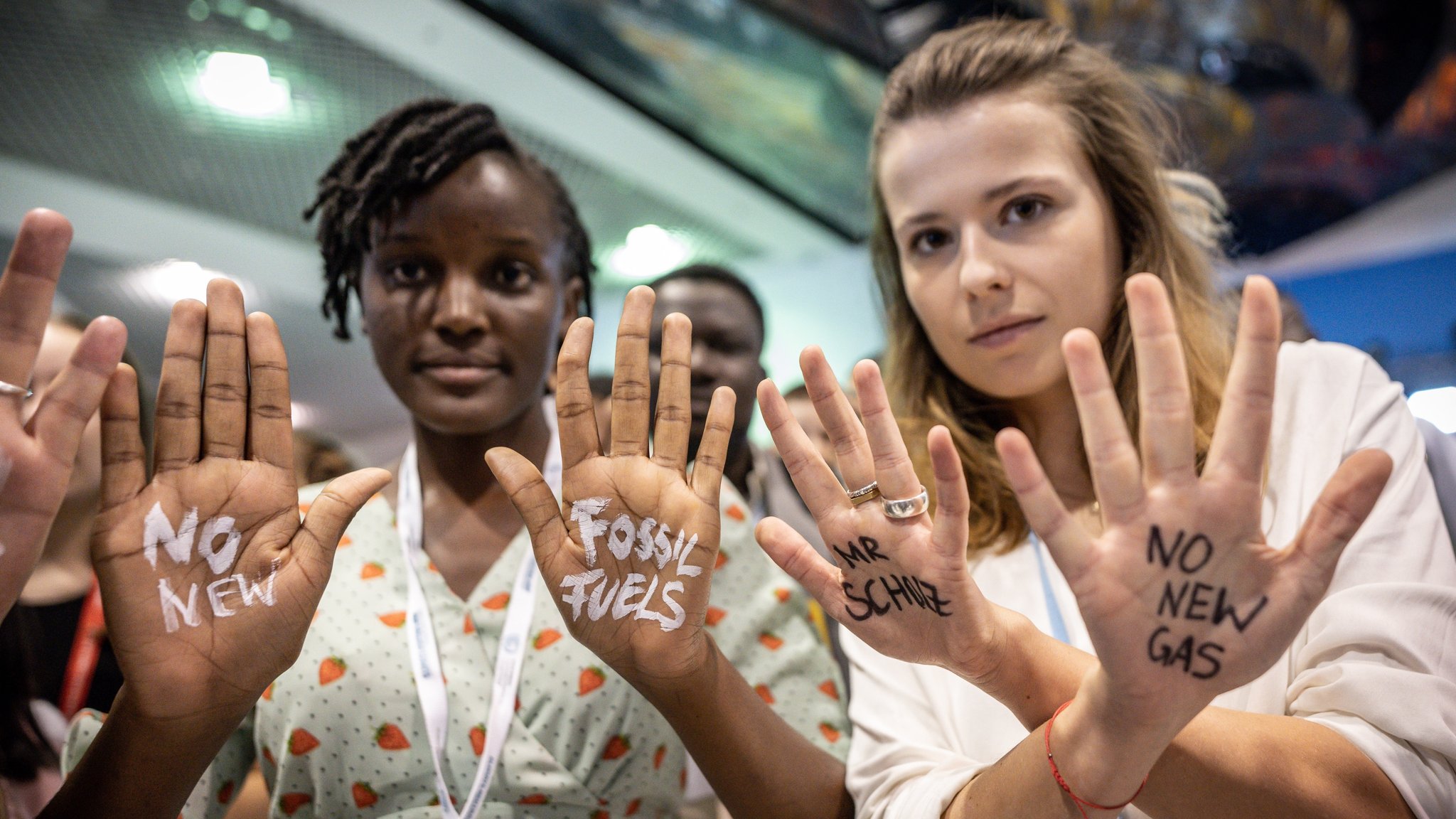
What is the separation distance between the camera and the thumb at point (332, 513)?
1157mm

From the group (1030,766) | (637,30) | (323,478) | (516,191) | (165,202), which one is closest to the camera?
(1030,766)

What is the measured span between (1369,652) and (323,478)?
10.6ft

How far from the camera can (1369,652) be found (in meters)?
1.10

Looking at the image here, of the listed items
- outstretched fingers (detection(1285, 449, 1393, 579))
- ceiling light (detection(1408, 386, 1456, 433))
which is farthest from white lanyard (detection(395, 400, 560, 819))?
ceiling light (detection(1408, 386, 1456, 433))

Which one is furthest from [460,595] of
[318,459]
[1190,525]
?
[318,459]

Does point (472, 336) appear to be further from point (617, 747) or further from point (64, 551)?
point (64, 551)

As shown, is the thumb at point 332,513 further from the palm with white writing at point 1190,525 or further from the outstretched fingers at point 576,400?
the palm with white writing at point 1190,525

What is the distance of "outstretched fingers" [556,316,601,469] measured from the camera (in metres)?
1.15

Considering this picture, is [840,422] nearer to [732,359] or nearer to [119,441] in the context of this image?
[119,441]

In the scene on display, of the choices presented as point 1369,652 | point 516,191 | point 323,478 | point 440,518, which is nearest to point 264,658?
point 440,518

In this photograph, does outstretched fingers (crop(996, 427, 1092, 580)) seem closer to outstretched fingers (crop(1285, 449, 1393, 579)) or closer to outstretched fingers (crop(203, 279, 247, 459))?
outstretched fingers (crop(1285, 449, 1393, 579))

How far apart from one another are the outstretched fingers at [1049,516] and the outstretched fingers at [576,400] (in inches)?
20.0

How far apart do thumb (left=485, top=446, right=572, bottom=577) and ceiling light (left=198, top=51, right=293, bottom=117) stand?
3.31 meters

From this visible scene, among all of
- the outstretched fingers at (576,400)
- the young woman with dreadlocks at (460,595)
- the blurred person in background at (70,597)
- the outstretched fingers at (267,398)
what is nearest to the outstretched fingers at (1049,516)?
the outstretched fingers at (576,400)
